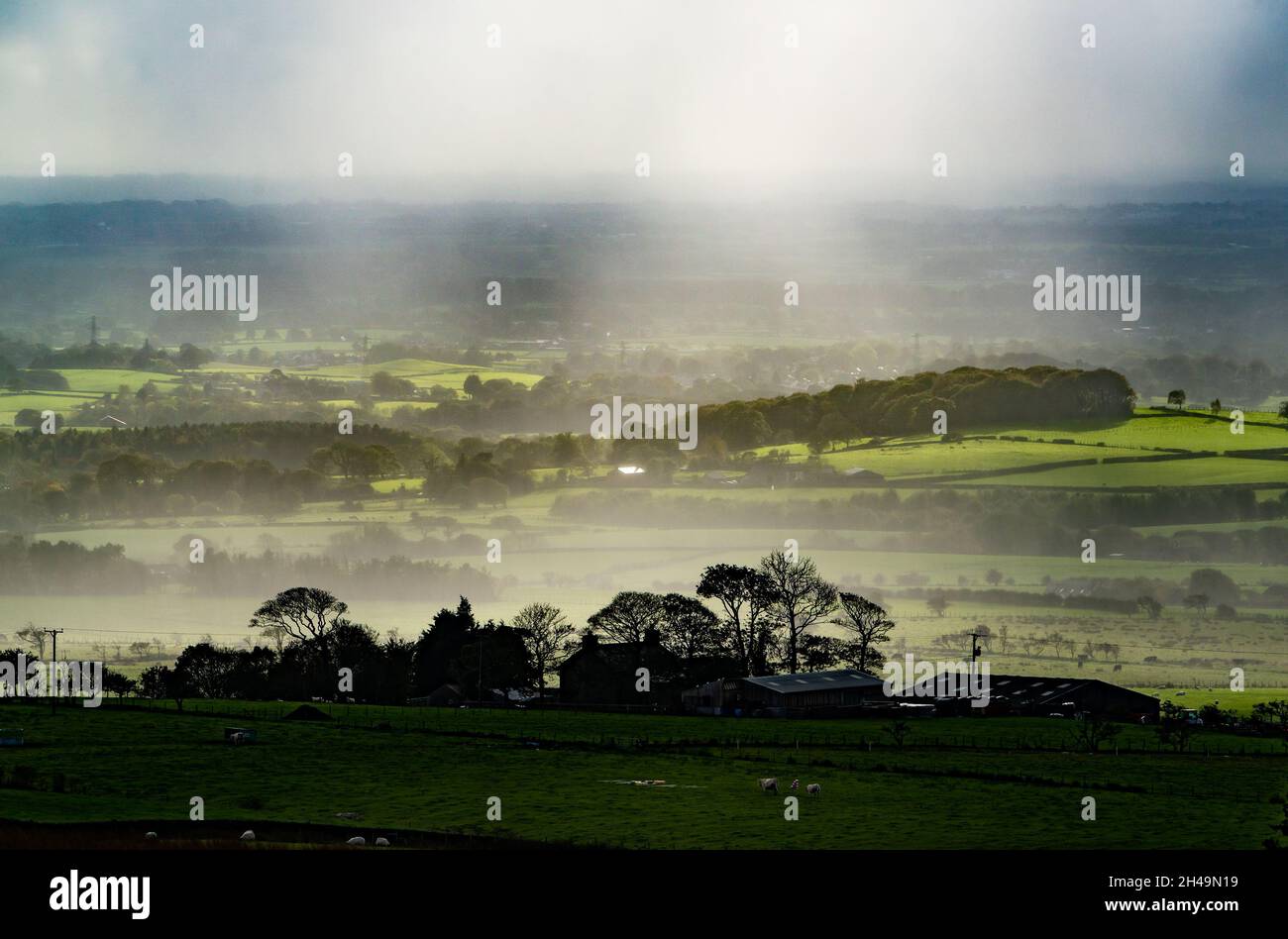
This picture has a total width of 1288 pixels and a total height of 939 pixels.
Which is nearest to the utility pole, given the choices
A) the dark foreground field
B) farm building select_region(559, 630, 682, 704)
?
the dark foreground field

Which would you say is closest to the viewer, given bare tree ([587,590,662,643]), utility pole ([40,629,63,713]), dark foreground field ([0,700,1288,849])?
dark foreground field ([0,700,1288,849])

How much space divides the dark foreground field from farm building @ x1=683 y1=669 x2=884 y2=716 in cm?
1394

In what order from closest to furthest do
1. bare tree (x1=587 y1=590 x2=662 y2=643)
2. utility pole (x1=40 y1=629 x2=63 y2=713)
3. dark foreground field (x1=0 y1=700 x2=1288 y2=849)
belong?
dark foreground field (x1=0 y1=700 x2=1288 y2=849), utility pole (x1=40 y1=629 x2=63 y2=713), bare tree (x1=587 y1=590 x2=662 y2=643)

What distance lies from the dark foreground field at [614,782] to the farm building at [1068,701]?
57.4 ft

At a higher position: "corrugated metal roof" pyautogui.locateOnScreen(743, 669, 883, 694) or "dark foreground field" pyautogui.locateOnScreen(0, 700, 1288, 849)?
"corrugated metal roof" pyautogui.locateOnScreen(743, 669, 883, 694)

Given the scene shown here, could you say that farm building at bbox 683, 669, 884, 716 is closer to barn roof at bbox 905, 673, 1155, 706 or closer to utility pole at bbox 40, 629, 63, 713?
barn roof at bbox 905, 673, 1155, 706

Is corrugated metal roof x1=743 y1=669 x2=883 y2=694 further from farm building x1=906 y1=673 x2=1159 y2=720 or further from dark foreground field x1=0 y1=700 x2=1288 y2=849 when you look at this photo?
dark foreground field x1=0 y1=700 x2=1288 y2=849

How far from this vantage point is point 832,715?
443ft

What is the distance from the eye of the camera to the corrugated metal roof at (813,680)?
140 m

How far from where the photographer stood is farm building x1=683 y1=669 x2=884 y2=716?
138125mm

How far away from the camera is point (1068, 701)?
14325cm

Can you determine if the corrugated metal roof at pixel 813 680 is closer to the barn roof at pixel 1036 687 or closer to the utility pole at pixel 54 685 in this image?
the barn roof at pixel 1036 687

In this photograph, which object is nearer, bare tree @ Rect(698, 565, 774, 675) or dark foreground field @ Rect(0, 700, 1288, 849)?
dark foreground field @ Rect(0, 700, 1288, 849)

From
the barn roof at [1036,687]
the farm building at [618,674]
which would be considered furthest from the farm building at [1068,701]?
the farm building at [618,674]
